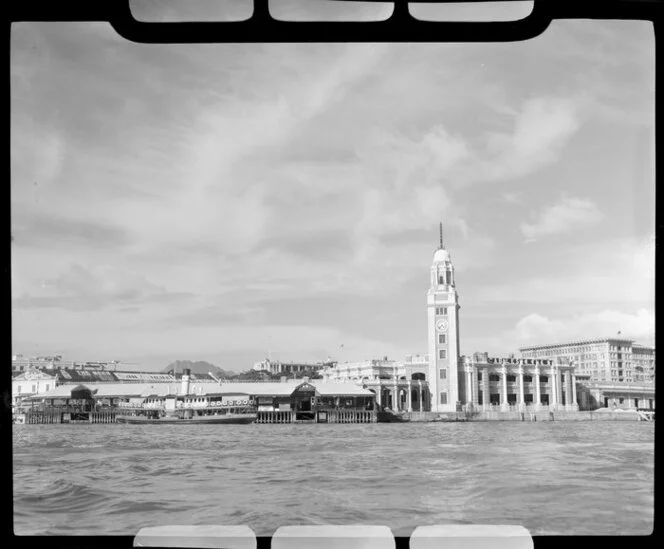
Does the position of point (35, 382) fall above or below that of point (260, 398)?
above

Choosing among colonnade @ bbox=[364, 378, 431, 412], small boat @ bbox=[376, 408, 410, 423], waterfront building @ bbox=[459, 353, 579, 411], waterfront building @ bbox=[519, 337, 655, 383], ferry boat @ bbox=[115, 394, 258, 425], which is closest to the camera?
waterfront building @ bbox=[519, 337, 655, 383]

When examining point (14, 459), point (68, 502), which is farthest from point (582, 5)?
point (68, 502)

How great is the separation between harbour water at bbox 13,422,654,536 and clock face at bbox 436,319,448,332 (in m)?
4.74

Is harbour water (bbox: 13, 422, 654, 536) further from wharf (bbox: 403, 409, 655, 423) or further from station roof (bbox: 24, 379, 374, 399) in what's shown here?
wharf (bbox: 403, 409, 655, 423)

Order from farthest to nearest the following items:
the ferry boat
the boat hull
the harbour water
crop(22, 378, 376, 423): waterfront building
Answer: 1. crop(22, 378, 376, 423): waterfront building
2. the ferry boat
3. the boat hull
4. the harbour water

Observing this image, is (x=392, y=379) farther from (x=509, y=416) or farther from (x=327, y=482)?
(x=327, y=482)

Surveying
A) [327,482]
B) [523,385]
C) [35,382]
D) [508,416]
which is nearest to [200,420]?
[35,382]

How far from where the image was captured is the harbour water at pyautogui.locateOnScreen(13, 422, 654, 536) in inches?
78.1

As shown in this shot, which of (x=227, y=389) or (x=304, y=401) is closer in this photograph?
(x=304, y=401)

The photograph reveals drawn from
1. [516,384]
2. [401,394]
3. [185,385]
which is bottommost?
[401,394]

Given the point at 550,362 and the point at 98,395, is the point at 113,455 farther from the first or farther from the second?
the point at 550,362

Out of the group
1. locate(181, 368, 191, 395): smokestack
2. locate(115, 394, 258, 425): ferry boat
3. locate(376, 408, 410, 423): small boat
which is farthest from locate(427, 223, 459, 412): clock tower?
locate(181, 368, 191, 395): smokestack

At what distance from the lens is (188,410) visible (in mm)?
27906

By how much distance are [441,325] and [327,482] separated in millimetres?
19361
